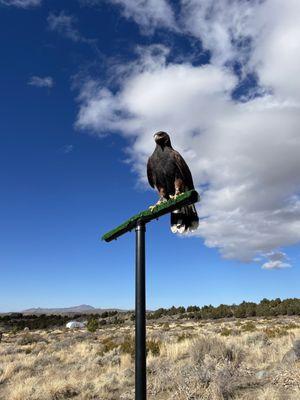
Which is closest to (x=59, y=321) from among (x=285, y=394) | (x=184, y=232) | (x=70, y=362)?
(x=70, y=362)

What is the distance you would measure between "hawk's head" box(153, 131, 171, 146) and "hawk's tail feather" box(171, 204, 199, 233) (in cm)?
141

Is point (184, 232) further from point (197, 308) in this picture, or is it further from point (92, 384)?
point (197, 308)

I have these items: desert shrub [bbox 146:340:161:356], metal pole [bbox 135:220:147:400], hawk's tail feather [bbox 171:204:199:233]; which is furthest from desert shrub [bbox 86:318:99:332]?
metal pole [bbox 135:220:147:400]

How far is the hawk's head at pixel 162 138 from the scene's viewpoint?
5.98 metres

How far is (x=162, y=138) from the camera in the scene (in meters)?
6.04

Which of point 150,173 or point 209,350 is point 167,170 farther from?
point 209,350

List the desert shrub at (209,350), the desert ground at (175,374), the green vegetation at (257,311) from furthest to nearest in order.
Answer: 1. the green vegetation at (257,311)
2. the desert shrub at (209,350)
3. the desert ground at (175,374)

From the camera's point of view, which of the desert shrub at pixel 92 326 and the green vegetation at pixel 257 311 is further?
the green vegetation at pixel 257 311

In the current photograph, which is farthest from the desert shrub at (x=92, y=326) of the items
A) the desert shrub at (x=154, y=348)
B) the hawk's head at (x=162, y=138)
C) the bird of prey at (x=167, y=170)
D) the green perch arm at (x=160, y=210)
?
the green perch arm at (x=160, y=210)

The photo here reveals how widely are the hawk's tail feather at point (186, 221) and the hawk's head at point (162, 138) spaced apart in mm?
1413

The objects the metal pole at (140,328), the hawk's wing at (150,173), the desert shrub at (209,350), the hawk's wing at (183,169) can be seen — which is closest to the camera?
the metal pole at (140,328)

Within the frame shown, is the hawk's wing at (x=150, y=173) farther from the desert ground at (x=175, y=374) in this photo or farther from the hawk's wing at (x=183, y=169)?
the desert ground at (x=175, y=374)

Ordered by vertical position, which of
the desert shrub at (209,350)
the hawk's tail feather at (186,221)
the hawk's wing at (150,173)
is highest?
the hawk's wing at (150,173)

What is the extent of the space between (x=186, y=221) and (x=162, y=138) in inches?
60.9
